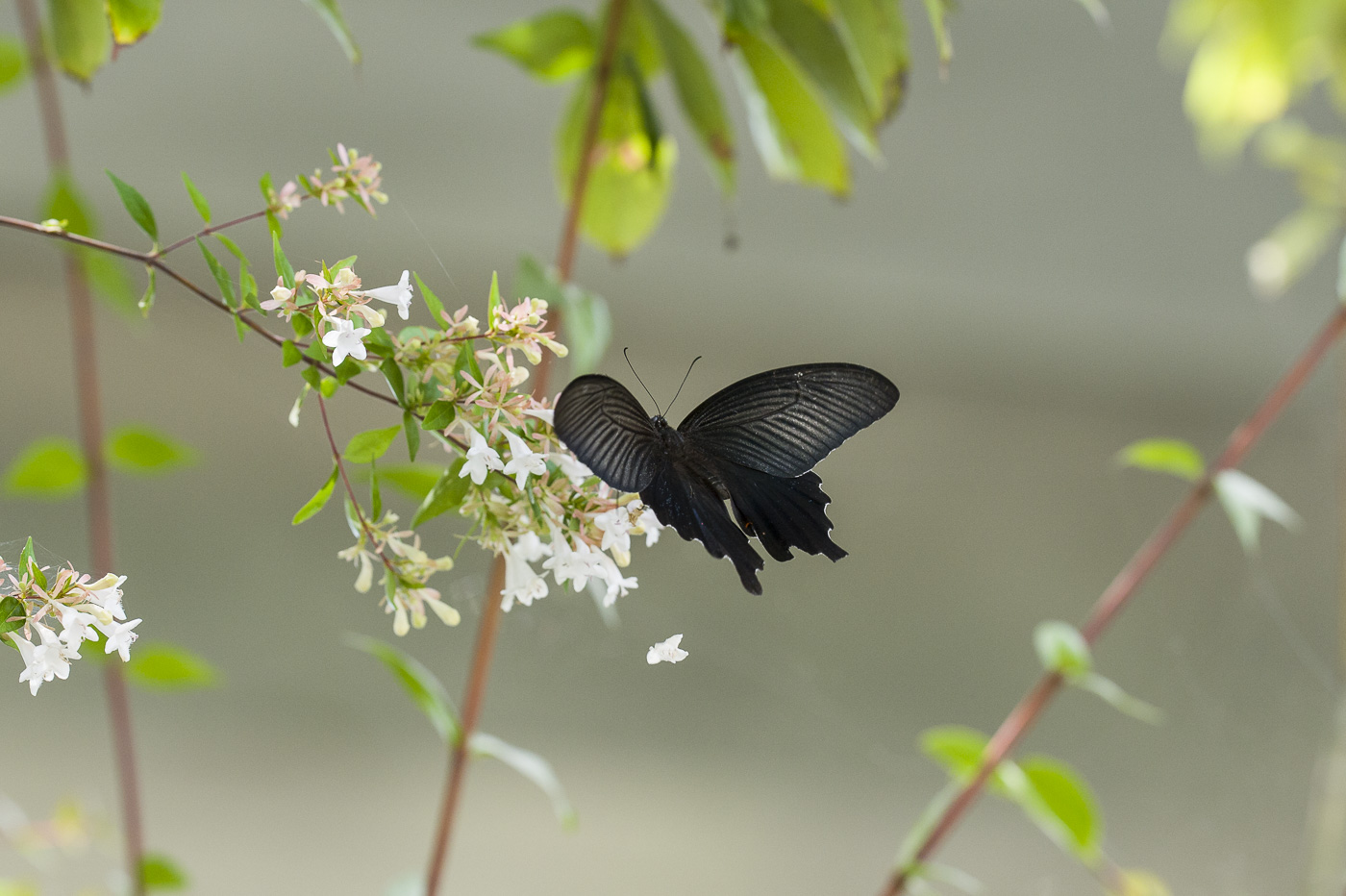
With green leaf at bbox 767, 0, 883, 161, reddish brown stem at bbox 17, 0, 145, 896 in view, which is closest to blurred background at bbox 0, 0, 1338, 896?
reddish brown stem at bbox 17, 0, 145, 896

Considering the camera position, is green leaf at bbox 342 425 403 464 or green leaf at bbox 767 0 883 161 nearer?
green leaf at bbox 342 425 403 464

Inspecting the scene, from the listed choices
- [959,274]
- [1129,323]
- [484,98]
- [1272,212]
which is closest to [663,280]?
[484,98]

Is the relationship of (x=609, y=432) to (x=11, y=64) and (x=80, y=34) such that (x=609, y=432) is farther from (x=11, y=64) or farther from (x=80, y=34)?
(x=11, y=64)

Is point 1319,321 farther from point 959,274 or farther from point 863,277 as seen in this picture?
point 863,277

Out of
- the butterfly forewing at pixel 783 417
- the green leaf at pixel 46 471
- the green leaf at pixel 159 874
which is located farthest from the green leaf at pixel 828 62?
the green leaf at pixel 159 874

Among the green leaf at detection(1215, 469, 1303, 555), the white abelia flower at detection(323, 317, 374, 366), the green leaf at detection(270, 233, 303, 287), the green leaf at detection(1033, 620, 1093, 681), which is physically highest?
the green leaf at detection(1215, 469, 1303, 555)

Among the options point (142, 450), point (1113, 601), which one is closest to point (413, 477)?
point (142, 450)

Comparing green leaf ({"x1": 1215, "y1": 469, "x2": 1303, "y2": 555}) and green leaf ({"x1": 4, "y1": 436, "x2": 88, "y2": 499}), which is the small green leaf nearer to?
green leaf ({"x1": 4, "y1": 436, "x2": 88, "y2": 499})
